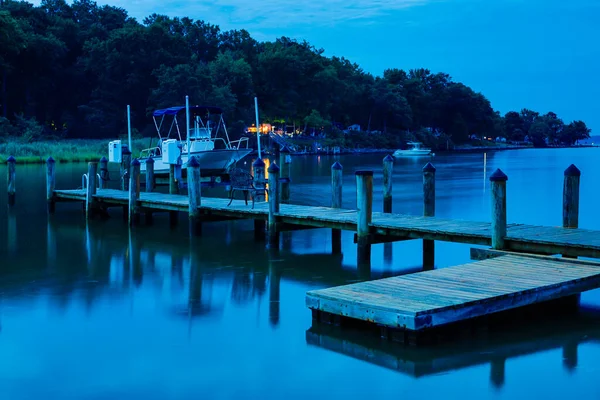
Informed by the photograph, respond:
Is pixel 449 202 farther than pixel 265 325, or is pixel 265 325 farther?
pixel 449 202

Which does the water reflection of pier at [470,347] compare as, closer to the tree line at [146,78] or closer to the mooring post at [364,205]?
the mooring post at [364,205]

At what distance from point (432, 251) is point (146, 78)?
72.6 metres

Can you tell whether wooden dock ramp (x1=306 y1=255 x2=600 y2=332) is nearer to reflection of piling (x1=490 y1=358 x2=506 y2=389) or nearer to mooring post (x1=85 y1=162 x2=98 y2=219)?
reflection of piling (x1=490 y1=358 x2=506 y2=389)

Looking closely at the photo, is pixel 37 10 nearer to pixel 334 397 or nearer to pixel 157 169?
pixel 157 169

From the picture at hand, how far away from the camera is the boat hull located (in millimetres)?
32500

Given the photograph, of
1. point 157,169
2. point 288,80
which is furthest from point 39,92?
point 157,169

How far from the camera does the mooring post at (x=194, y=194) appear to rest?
19.1 m

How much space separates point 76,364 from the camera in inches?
385

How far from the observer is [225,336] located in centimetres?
1107

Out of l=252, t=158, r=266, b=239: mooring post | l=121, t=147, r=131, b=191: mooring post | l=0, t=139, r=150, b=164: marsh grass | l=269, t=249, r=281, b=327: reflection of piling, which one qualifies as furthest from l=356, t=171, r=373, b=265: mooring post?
l=0, t=139, r=150, b=164: marsh grass

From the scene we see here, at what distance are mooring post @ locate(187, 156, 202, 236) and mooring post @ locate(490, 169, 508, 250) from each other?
805 cm

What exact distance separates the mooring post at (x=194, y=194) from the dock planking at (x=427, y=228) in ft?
0.64

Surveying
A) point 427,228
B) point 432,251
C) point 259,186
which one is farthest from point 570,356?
point 259,186

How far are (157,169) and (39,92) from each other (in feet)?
194
